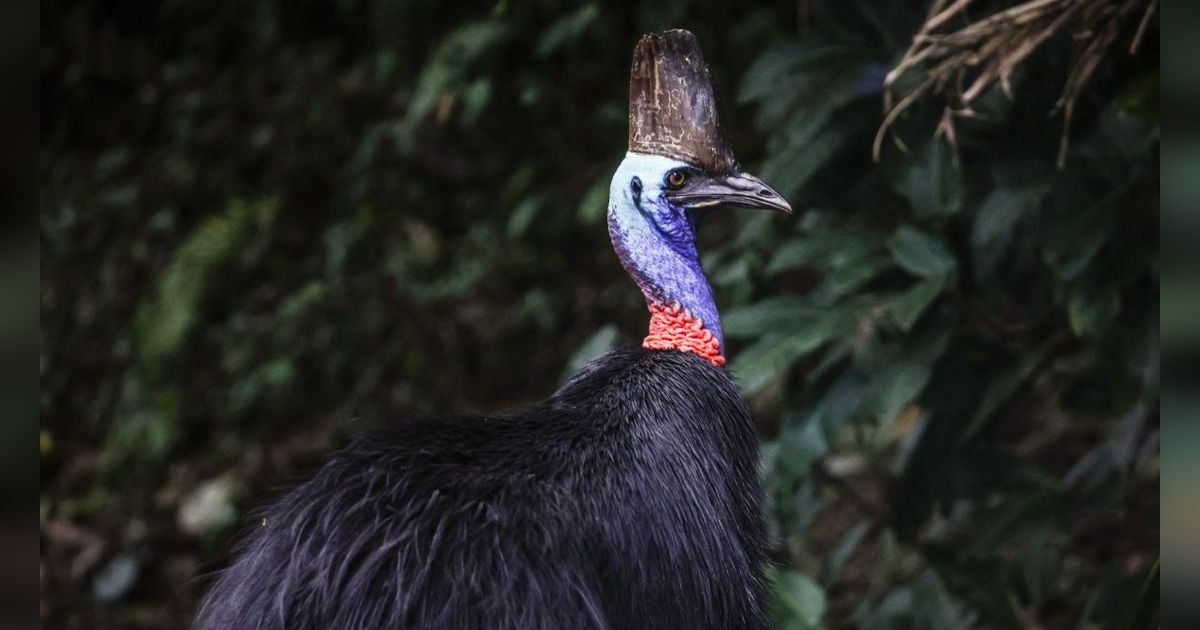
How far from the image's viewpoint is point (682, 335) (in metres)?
2.04

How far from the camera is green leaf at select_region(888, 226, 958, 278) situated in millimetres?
2471

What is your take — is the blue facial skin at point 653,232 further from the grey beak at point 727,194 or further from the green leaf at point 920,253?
the green leaf at point 920,253

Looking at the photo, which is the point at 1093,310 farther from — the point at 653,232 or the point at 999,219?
the point at 653,232

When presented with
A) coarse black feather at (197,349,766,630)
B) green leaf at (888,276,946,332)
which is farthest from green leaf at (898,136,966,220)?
coarse black feather at (197,349,766,630)

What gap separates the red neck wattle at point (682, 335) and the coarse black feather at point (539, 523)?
0.03 meters

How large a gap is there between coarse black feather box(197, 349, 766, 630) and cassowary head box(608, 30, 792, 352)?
0.13 m

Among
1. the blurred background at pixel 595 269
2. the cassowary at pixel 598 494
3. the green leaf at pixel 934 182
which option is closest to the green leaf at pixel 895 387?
the blurred background at pixel 595 269

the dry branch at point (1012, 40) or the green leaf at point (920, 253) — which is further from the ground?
the dry branch at point (1012, 40)

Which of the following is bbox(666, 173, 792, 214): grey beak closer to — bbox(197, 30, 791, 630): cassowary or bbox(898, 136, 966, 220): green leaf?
bbox(197, 30, 791, 630): cassowary

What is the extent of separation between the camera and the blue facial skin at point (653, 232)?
2.03m

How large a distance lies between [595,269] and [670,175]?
2.52 metres

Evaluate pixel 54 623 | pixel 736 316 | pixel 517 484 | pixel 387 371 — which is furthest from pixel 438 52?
pixel 517 484

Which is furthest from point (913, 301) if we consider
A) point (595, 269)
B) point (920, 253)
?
point (595, 269)

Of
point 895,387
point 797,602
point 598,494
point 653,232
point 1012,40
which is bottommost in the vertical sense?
point 797,602
